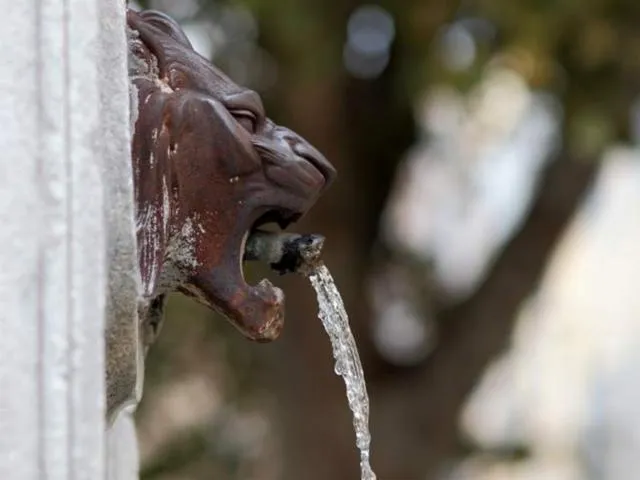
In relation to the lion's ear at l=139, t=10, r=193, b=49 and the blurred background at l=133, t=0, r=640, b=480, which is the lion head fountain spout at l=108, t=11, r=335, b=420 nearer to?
the lion's ear at l=139, t=10, r=193, b=49

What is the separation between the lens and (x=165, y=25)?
0.85 meters

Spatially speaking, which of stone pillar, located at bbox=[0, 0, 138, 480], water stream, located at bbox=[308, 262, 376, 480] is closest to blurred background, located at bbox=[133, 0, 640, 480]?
water stream, located at bbox=[308, 262, 376, 480]

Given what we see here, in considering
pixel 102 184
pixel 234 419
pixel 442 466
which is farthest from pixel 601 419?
pixel 102 184

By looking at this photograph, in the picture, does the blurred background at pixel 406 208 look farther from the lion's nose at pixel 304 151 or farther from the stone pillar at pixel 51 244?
the stone pillar at pixel 51 244

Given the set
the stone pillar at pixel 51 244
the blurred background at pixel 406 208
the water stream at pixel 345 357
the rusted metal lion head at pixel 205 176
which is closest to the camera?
the stone pillar at pixel 51 244

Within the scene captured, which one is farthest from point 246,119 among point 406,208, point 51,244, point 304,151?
point 406,208

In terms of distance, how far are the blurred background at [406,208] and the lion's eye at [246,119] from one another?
0.90 metres

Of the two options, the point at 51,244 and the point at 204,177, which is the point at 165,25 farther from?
the point at 51,244

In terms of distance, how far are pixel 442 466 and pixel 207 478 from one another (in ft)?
3.40

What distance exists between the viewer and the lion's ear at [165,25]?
0.84 meters

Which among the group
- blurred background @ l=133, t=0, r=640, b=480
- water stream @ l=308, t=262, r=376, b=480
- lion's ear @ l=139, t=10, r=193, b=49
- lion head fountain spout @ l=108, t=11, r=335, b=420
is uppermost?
lion's ear @ l=139, t=10, r=193, b=49

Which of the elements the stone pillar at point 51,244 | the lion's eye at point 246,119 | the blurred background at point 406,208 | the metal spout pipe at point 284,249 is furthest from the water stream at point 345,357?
the blurred background at point 406,208

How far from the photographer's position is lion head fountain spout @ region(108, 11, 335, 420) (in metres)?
0.76

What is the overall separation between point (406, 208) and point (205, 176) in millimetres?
3277
